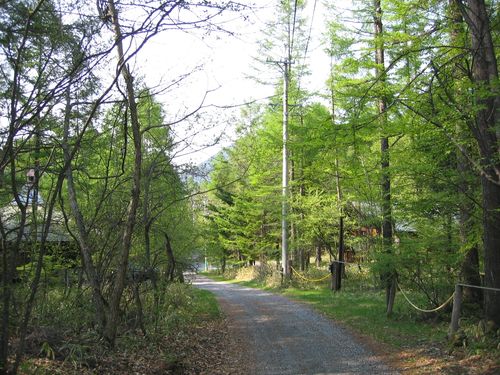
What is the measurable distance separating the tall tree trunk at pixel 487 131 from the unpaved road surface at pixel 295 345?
2448mm

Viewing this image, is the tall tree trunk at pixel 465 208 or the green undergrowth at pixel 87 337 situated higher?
the tall tree trunk at pixel 465 208

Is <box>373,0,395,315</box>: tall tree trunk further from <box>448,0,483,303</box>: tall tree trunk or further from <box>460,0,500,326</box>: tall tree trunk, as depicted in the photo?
<box>460,0,500,326</box>: tall tree trunk

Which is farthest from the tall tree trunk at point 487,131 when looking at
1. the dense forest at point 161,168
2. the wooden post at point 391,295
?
the wooden post at point 391,295

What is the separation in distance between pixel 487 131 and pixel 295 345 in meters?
5.02

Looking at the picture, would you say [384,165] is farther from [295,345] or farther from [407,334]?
[295,345]

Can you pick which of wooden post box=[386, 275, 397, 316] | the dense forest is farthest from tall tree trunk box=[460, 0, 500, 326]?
wooden post box=[386, 275, 397, 316]

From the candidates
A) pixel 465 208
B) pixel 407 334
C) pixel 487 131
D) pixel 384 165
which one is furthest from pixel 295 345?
pixel 384 165

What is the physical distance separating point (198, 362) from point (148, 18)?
569 cm

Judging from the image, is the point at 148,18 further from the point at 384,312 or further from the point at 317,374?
the point at 384,312

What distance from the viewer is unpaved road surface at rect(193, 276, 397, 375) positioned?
7180 millimetres

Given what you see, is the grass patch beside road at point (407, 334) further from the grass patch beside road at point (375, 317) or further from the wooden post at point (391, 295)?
the wooden post at point (391, 295)

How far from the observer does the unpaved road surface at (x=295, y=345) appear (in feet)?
23.6

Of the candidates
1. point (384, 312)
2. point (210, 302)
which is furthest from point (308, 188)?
point (384, 312)

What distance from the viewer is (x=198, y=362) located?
8008 mm
